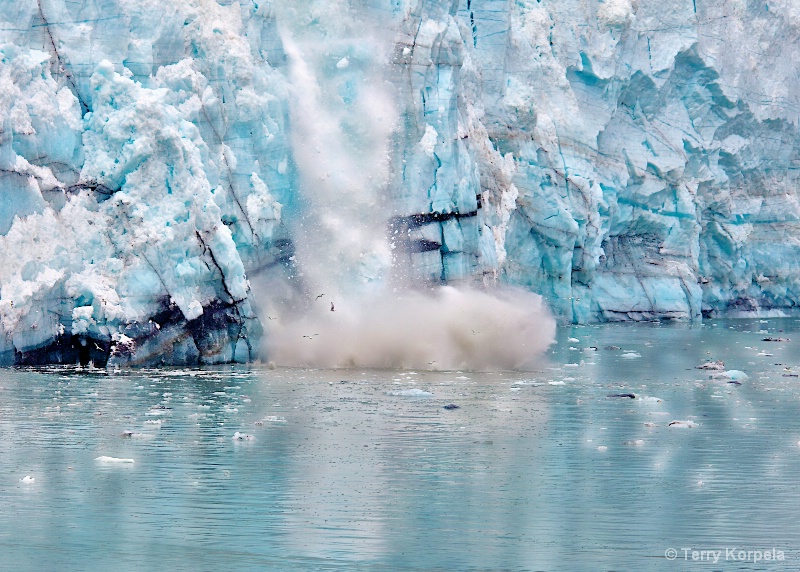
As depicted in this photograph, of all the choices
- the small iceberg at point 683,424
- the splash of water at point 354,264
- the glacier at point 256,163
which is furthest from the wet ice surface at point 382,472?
the splash of water at point 354,264

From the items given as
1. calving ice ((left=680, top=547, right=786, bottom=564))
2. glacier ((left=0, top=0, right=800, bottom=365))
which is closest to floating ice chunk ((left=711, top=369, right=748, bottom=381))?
glacier ((left=0, top=0, right=800, bottom=365))

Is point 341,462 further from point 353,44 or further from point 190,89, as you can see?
point 353,44

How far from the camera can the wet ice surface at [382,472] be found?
845cm

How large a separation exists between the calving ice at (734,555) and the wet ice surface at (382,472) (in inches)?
4.9

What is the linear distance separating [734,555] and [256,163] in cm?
1427

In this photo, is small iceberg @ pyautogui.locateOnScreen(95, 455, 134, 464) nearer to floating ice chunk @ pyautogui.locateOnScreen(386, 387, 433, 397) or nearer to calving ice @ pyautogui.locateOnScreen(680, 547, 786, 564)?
calving ice @ pyautogui.locateOnScreen(680, 547, 786, 564)

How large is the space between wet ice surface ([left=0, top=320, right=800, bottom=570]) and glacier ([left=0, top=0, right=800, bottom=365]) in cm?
132

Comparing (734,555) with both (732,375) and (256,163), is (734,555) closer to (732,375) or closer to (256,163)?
(732,375)

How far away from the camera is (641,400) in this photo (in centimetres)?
1712

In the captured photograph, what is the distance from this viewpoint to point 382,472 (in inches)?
435

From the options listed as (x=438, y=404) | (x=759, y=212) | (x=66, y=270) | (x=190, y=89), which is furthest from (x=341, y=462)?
(x=759, y=212)

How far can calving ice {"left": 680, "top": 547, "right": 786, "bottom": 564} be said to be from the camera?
26.9ft

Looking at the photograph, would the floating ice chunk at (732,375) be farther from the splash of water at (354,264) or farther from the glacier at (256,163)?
the glacier at (256,163)

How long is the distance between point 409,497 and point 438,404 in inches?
230
